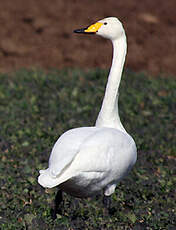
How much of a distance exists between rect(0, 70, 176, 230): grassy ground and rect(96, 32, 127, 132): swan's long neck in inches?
31.1

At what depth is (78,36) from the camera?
12648 millimetres

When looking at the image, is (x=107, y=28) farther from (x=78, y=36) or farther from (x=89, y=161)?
(x=78, y=36)

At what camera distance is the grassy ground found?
5.51m

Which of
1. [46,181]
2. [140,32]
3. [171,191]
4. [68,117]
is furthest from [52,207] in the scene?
[140,32]

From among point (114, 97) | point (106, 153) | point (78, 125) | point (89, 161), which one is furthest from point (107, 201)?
point (78, 125)

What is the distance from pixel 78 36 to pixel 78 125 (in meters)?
4.62

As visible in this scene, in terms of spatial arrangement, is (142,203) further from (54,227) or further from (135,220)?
(54,227)

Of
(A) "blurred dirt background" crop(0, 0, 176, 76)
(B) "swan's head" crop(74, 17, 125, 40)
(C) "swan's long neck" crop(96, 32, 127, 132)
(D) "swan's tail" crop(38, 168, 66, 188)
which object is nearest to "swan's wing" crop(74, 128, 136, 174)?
→ (D) "swan's tail" crop(38, 168, 66, 188)

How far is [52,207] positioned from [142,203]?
37.5 inches

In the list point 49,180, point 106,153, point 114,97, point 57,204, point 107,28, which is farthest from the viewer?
point 114,97

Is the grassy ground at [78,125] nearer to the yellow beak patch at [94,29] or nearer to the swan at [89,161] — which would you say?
the swan at [89,161]

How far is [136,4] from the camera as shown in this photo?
538 inches

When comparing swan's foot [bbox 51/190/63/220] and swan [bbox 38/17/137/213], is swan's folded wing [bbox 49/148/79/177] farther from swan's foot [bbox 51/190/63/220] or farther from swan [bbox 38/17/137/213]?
swan's foot [bbox 51/190/63/220]

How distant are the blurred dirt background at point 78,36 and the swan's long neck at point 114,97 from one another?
20.0 feet
